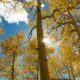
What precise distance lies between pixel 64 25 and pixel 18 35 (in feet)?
33.5

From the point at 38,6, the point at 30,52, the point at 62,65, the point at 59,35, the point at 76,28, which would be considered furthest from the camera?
the point at 62,65

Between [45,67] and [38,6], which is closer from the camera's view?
[45,67]

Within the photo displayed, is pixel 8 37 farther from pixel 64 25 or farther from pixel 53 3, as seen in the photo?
pixel 64 25

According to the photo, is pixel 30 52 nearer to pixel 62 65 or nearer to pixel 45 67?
pixel 62 65

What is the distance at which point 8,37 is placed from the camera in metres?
21.3

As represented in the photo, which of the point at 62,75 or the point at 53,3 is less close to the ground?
the point at 53,3

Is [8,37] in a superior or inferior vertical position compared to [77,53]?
superior

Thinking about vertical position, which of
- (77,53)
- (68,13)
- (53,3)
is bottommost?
(77,53)

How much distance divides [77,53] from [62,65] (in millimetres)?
9139

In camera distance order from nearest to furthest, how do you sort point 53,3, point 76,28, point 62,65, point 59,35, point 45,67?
point 45,67, point 76,28, point 59,35, point 53,3, point 62,65

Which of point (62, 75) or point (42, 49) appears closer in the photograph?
point (42, 49)

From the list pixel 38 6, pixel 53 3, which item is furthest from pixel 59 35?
pixel 38 6

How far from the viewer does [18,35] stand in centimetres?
2162

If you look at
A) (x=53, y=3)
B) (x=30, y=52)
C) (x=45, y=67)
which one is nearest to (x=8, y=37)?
(x=30, y=52)
